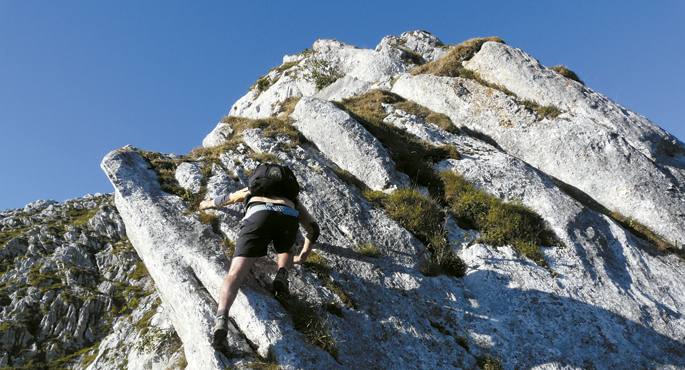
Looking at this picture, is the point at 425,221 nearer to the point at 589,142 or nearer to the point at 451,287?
the point at 451,287

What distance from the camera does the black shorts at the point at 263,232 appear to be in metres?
9.72

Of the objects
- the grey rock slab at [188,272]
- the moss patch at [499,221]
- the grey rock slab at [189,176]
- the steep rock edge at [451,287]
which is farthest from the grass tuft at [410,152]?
the grey rock slab at [188,272]

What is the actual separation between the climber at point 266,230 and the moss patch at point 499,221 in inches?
218

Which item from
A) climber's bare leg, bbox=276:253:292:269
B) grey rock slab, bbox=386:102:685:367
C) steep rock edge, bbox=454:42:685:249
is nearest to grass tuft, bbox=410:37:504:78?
steep rock edge, bbox=454:42:685:249

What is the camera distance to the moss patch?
14078 millimetres

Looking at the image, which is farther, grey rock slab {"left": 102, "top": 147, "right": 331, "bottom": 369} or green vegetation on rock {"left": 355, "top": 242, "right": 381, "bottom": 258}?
green vegetation on rock {"left": 355, "top": 242, "right": 381, "bottom": 258}

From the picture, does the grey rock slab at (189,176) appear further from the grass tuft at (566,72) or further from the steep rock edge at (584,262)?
the grass tuft at (566,72)

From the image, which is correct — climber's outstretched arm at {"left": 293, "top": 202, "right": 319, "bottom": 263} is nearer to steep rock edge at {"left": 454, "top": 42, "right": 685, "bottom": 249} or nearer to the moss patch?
the moss patch

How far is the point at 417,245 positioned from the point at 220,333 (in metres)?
6.55

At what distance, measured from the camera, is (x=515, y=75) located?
23.1 meters

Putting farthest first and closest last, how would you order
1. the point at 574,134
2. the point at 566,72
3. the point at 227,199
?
the point at 566,72 < the point at 574,134 < the point at 227,199

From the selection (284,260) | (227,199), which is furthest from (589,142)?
(227,199)

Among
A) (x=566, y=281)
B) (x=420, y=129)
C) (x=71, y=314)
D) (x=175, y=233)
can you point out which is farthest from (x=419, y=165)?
(x=71, y=314)

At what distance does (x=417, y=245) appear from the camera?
13.6 metres
